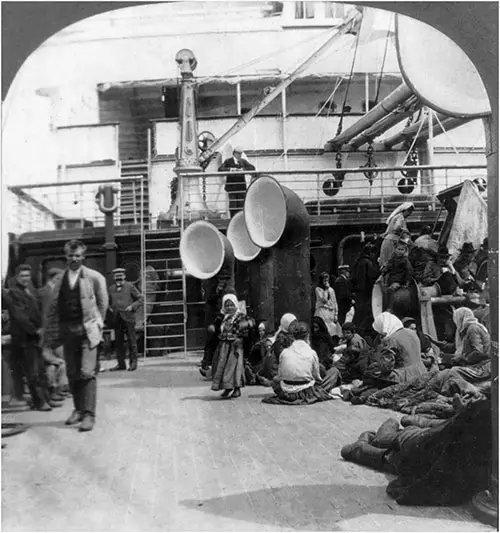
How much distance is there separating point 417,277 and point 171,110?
239 centimetres

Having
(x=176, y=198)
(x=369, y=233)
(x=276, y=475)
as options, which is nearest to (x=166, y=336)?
(x=176, y=198)

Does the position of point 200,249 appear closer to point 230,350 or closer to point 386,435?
point 230,350

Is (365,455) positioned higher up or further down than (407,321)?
further down

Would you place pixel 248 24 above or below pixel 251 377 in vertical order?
above

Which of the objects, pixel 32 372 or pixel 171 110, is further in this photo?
pixel 171 110

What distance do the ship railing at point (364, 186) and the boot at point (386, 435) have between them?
172 cm

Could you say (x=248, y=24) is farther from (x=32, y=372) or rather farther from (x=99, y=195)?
(x=32, y=372)

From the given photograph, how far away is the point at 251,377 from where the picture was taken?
19.4 ft

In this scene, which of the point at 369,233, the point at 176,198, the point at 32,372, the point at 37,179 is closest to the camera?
the point at 32,372

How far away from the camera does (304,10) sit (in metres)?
4.12

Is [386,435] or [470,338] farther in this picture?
[470,338]

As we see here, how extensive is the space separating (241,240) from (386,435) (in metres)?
2.08

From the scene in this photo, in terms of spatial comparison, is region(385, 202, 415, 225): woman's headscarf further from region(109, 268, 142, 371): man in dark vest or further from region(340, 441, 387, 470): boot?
region(109, 268, 142, 371): man in dark vest

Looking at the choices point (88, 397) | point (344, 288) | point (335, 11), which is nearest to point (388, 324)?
point (344, 288)
